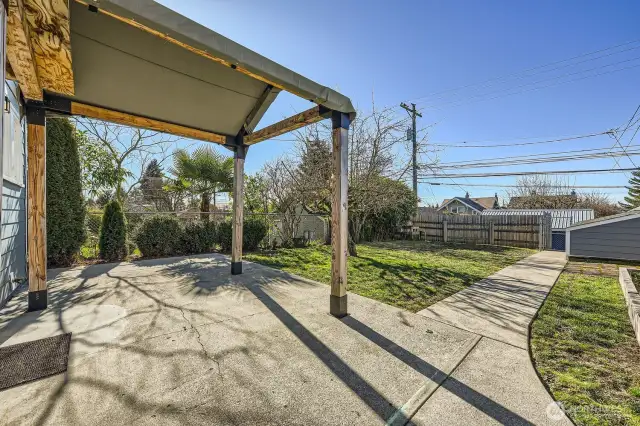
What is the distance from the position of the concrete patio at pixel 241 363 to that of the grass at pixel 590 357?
0.75 feet

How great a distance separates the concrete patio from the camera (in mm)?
1526

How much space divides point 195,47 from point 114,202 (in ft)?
19.4

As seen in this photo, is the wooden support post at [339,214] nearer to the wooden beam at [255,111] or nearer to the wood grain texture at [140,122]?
the wooden beam at [255,111]

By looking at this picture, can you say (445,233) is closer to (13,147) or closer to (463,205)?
(13,147)

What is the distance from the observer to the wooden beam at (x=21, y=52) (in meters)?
1.70

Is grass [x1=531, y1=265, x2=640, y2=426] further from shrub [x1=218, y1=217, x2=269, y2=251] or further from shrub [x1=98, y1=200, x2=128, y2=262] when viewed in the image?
shrub [x1=98, y1=200, x2=128, y2=262]

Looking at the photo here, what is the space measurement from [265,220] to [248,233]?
85 centimetres

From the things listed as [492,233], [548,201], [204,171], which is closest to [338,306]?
[204,171]

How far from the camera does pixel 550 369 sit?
79.6 inches

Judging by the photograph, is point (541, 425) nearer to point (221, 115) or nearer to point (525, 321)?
point (525, 321)

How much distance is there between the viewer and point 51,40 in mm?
2115

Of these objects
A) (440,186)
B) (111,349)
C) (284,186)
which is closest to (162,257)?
(284,186)

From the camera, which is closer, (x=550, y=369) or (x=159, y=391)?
(x=159, y=391)

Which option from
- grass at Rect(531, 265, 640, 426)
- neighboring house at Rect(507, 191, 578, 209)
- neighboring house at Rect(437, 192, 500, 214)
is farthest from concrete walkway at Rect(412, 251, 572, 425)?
neighboring house at Rect(507, 191, 578, 209)
